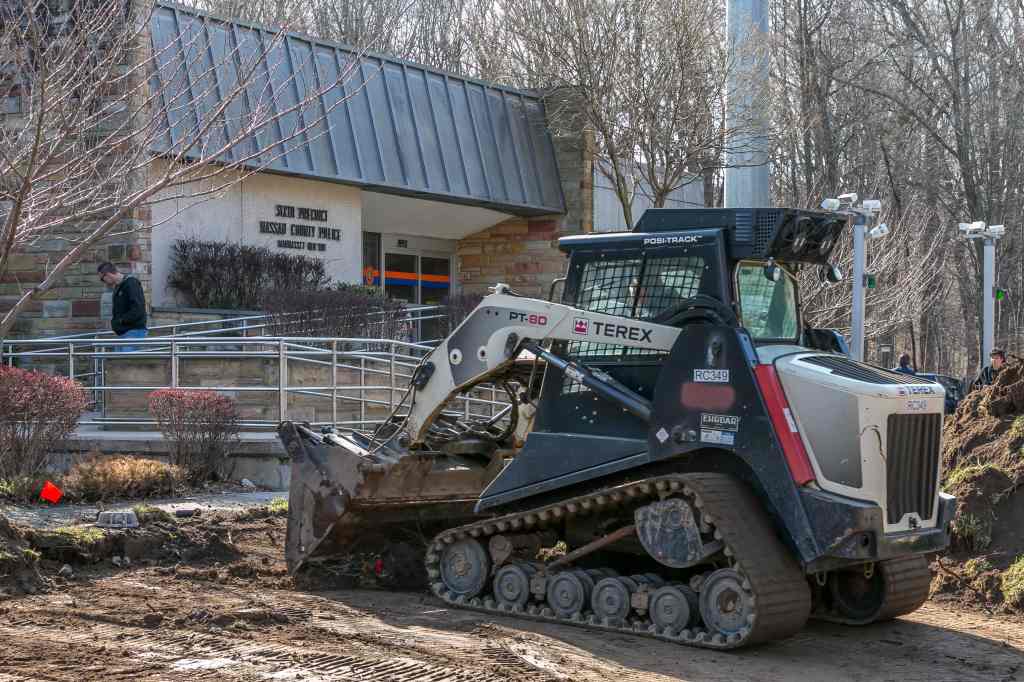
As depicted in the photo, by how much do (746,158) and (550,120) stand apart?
172 inches

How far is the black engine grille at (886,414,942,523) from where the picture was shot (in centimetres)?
809

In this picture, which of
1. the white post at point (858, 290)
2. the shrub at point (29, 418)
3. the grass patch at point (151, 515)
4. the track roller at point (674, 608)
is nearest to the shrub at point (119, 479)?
the shrub at point (29, 418)

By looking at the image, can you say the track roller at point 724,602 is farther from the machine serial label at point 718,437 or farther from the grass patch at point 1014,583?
the grass patch at point 1014,583

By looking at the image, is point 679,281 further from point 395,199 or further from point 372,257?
point 372,257

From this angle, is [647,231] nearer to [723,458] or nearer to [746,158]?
[723,458]

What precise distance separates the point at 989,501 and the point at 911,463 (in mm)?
3096

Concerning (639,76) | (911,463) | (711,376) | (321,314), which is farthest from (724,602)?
(639,76)

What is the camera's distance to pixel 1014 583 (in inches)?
392

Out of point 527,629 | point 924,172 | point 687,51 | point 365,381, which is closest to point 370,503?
point 527,629

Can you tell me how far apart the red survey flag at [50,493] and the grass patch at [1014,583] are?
8430 mm

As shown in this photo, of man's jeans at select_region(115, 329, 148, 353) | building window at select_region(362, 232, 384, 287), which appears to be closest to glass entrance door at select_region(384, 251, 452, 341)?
building window at select_region(362, 232, 384, 287)

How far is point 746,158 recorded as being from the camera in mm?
25484

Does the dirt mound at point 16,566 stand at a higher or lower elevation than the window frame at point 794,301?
lower

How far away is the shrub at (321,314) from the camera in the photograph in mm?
18891
